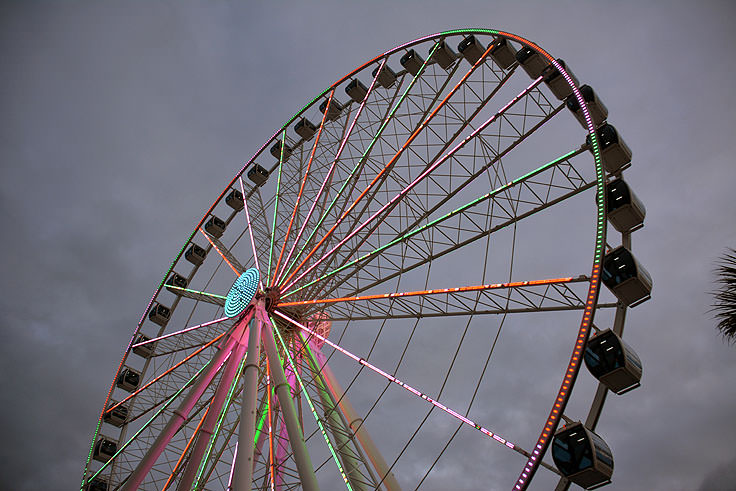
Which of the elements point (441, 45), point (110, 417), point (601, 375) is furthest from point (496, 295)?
point (110, 417)

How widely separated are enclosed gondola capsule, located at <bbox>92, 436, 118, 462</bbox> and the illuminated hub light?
829cm

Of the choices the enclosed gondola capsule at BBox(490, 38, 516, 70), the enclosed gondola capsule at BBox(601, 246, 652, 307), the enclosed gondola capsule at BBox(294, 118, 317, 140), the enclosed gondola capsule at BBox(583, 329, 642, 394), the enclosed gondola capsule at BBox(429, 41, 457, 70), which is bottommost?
the enclosed gondola capsule at BBox(583, 329, 642, 394)

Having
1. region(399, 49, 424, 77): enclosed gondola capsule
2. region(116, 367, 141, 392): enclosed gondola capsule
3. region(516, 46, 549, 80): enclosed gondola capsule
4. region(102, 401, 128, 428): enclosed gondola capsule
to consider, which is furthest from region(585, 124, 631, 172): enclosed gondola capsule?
region(116, 367, 141, 392): enclosed gondola capsule

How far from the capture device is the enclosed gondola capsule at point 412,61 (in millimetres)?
18469

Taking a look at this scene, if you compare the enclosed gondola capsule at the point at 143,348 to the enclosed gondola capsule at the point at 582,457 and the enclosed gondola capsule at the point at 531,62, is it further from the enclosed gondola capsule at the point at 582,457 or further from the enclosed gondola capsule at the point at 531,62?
the enclosed gondola capsule at the point at 582,457

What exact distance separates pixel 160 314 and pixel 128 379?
2769mm

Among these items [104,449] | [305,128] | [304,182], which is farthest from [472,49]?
[104,449]

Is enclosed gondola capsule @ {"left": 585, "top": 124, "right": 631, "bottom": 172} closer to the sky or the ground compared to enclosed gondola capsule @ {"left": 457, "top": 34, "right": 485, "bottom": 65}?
closer to the ground

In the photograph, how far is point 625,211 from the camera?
11.9 meters

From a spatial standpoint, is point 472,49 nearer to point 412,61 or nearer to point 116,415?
point 412,61

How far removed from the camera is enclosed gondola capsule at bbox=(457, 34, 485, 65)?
16.3 m

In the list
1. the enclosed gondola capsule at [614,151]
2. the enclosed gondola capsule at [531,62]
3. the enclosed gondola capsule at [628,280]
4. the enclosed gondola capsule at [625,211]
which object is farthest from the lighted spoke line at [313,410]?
the enclosed gondola capsule at [531,62]

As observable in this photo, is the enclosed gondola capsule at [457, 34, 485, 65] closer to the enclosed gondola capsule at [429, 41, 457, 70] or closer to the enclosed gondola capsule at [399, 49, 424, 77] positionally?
the enclosed gondola capsule at [429, 41, 457, 70]

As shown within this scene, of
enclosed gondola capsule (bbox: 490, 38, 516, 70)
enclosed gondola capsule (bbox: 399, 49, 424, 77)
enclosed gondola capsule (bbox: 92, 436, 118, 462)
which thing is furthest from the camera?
enclosed gondola capsule (bbox: 92, 436, 118, 462)
